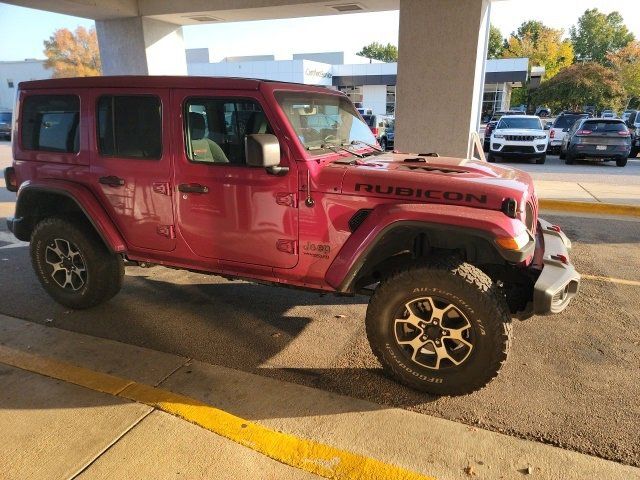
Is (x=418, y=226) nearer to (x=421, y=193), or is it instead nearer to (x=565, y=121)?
(x=421, y=193)

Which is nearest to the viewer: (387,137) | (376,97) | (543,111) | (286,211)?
(286,211)

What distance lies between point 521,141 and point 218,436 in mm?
14922

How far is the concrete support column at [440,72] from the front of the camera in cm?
730

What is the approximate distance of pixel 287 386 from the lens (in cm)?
312

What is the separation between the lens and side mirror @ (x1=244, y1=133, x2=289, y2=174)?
9.65ft

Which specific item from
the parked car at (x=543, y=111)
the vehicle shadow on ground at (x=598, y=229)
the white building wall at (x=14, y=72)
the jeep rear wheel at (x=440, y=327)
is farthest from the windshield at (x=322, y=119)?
the white building wall at (x=14, y=72)

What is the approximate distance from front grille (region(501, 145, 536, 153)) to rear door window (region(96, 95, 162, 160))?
1392 cm

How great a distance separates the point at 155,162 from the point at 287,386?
1911 millimetres

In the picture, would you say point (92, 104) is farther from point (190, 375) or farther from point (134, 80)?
point (190, 375)

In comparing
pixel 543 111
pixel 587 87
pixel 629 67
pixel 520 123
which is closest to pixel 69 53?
pixel 543 111

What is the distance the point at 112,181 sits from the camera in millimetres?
3770

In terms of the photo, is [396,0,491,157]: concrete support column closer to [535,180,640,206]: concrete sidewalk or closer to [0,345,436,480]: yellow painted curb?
[535,180,640,206]: concrete sidewalk

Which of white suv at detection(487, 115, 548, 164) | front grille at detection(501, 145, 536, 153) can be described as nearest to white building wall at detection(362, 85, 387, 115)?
white suv at detection(487, 115, 548, 164)

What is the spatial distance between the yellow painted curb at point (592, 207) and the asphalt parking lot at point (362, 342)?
2432 millimetres
